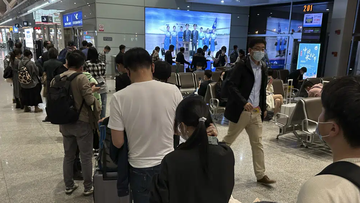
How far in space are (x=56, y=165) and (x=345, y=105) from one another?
3.98 m

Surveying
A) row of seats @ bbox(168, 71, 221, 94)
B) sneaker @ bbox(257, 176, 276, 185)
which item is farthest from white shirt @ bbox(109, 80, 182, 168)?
row of seats @ bbox(168, 71, 221, 94)

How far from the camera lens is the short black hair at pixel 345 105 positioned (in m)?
A: 0.83

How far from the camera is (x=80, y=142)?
2871 millimetres

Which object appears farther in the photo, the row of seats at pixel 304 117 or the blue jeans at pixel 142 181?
the row of seats at pixel 304 117

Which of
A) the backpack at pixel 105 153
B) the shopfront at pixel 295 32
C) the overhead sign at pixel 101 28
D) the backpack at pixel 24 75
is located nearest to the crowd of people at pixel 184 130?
the backpack at pixel 105 153

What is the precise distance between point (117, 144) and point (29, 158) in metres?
3.14

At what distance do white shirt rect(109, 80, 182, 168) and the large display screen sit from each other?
1151 cm

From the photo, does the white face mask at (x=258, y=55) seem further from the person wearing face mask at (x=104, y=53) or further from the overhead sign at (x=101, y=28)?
the overhead sign at (x=101, y=28)

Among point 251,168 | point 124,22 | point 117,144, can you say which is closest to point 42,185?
point 117,144

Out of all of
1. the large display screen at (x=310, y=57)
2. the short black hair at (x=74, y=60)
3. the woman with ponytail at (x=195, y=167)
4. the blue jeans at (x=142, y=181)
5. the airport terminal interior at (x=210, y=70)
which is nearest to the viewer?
the woman with ponytail at (x=195, y=167)

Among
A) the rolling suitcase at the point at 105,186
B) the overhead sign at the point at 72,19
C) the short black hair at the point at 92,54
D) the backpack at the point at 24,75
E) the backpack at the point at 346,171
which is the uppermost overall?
the overhead sign at the point at 72,19

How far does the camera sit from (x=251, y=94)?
10.7 feet

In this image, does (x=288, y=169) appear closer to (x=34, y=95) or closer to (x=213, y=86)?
(x=213, y=86)

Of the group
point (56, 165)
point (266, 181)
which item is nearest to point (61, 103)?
point (56, 165)
